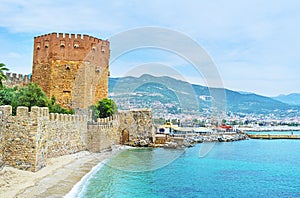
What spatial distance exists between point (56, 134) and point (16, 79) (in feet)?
39.3

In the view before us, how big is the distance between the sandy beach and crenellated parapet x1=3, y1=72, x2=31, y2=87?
11762 mm

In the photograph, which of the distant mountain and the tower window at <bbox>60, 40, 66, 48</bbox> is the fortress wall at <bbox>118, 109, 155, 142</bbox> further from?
the tower window at <bbox>60, 40, 66, 48</bbox>

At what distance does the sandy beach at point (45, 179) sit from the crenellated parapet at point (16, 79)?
11.8 m

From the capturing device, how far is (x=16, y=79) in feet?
87.5

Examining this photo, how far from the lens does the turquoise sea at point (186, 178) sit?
45.1ft

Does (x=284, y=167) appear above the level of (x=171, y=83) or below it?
below

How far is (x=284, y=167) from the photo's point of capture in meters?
22.9

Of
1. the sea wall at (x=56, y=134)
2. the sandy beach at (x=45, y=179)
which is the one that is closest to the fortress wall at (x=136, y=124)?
the sea wall at (x=56, y=134)

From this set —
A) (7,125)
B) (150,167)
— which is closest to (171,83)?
(150,167)

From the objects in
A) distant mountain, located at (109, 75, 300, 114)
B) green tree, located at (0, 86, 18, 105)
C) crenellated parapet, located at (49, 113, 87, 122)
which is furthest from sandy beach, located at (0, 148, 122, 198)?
green tree, located at (0, 86, 18, 105)

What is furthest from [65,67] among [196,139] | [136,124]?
[196,139]

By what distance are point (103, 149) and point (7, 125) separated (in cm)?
1068

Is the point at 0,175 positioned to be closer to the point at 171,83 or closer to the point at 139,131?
the point at 171,83

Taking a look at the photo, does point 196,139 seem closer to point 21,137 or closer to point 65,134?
point 65,134
